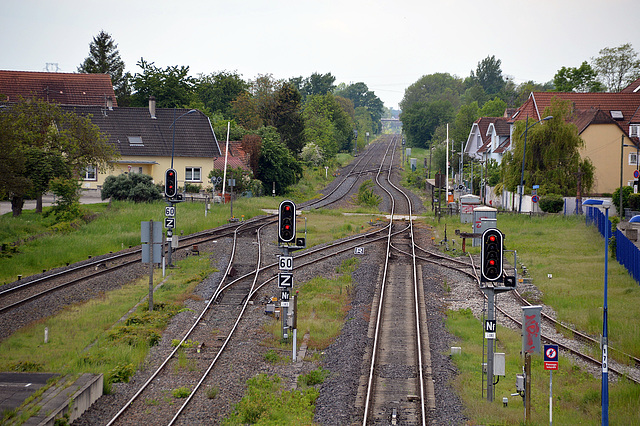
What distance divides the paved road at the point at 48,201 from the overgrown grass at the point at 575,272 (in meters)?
28.0

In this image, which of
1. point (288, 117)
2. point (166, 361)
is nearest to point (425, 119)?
point (288, 117)

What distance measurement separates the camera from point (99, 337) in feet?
58.0

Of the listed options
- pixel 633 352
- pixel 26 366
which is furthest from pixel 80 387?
pixel 633 352

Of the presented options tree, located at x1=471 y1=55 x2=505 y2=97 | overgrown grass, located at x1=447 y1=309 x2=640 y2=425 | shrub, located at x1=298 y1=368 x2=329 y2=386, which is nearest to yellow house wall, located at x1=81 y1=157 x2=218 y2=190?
overgrown grass, located at x1=447 y1=309 x2=640 y2=425

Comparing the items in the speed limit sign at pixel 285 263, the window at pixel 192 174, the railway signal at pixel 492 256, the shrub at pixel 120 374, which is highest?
the window at pixel 192 174

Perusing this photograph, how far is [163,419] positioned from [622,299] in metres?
18.2

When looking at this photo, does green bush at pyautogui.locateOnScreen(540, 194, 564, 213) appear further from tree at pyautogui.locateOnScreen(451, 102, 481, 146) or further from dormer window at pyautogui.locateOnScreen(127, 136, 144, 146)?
tree at pyautogui.locateOnScreen(451, 102, 481, 146)

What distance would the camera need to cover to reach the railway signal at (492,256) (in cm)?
1368

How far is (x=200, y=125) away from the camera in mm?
63438

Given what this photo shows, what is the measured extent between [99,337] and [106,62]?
95243 millimetres

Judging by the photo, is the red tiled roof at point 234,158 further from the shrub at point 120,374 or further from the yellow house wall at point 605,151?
the shrub at point 120,374

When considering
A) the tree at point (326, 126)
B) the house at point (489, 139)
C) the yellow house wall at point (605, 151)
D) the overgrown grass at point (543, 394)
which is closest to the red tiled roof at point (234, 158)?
the house at point (489, 139)

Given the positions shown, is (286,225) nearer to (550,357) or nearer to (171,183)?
(550,357)

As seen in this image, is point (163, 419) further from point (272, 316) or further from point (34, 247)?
point (34, 247)
